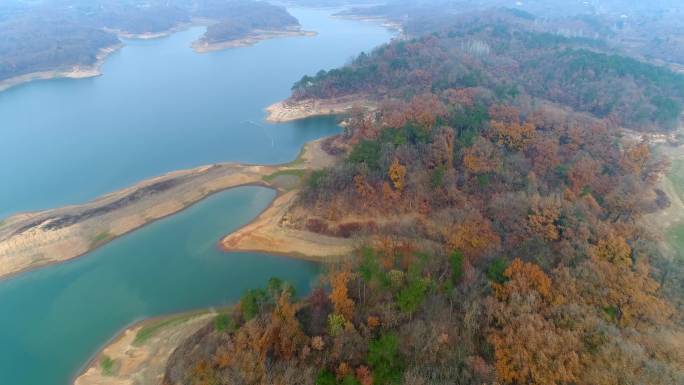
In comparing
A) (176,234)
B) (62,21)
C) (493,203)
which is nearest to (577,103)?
(493,203)

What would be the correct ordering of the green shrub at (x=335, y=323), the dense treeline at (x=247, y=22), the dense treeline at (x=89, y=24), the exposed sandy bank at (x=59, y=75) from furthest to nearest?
1. the dense treeline at (x=247, y=22)
2. the dense treeline at (x=89, y=24)
3. the exposed sandy bank at (x=59, y=75)
4. the green shrub at (x=335, y=323)

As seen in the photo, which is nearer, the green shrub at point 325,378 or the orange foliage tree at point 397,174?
the green shrub at point 325,378

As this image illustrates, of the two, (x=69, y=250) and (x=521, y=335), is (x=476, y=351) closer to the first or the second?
(x=521, y=335)

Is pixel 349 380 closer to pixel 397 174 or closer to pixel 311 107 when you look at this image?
pixel 397 174

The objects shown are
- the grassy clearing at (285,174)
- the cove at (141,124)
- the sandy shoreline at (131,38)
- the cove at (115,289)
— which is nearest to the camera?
the cove at (115,289)

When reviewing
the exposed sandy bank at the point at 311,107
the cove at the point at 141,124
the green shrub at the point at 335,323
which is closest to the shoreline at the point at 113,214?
the cove at the point at 141,124

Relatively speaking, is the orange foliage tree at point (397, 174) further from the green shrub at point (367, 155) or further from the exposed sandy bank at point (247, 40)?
the exposed sandy bank at point (247, 40)
